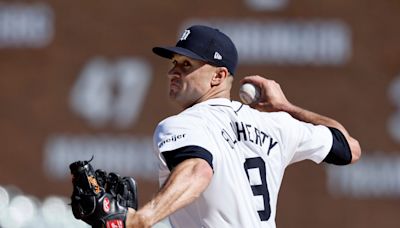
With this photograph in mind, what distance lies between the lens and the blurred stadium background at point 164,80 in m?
9.77

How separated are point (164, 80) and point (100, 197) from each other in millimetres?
5725

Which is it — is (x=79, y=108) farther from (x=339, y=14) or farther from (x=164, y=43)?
(x=339, y=14)

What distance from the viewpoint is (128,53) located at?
9859mm

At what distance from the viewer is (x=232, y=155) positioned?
458cm

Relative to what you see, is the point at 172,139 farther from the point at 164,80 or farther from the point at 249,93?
the point at 164,80

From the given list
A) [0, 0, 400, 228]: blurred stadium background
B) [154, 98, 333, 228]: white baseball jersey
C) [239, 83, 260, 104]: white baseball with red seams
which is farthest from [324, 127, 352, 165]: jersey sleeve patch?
[0, 0, 400, 228]: blurred stadium background

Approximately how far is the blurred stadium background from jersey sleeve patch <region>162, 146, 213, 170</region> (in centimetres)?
538

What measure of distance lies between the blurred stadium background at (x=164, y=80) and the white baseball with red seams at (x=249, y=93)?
435 centimetres

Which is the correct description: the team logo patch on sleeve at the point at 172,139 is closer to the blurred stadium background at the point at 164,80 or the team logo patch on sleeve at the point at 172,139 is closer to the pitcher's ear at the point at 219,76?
the pitcher's ear at the point at 219,76

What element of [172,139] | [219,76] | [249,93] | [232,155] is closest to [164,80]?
[249,93]

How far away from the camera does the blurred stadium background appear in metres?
9.77

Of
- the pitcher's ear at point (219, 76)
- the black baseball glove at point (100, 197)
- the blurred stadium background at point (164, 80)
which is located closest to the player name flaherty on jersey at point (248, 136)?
the pitcher's ear at point (219, 76)

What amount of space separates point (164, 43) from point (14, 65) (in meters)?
1.21

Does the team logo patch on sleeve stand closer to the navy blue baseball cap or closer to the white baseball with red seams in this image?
the navy blue baseball cap
